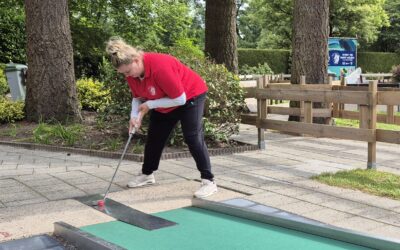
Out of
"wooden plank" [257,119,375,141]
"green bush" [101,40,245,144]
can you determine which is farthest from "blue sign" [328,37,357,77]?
"wooden plank" [257,119,375,141]

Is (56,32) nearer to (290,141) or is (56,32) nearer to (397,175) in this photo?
(290,141)

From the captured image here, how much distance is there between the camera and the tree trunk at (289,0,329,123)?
970 centimetres

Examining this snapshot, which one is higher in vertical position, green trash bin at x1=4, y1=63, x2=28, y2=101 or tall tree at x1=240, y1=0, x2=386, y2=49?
tall tree at x1=240, y1=0, x2=386, y2=49

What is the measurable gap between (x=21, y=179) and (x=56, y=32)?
14.0ft

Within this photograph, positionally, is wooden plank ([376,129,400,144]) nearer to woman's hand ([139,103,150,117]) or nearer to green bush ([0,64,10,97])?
woman's hand ([139,103,150,117])

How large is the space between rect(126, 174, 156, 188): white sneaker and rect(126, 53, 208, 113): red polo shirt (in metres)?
0.97

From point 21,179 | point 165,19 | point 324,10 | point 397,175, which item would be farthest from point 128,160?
point 165,19

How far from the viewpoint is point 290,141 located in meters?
8.92

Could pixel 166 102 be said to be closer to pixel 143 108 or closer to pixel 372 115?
pixel 143 108

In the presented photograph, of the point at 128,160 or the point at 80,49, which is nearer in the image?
the point at 128,160

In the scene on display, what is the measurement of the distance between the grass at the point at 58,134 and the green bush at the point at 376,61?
1274 inches

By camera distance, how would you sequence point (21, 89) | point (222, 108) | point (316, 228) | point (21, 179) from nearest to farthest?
point (316, 228) → point (21, 179) → point (222, 108) → point (21, 89)

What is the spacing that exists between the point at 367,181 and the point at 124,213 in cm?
280

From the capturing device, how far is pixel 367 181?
5.69 metres
